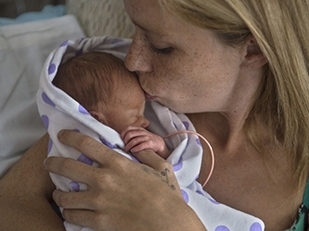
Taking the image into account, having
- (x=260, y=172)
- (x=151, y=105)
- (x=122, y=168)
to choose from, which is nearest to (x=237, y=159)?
(x=260, y=172)

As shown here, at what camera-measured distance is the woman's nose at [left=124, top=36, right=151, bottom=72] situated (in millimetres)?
1233

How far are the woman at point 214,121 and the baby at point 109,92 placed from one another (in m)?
0.04

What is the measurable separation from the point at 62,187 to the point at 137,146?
0.20 metres

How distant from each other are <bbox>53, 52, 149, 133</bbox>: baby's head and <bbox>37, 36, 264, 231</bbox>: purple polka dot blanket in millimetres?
41

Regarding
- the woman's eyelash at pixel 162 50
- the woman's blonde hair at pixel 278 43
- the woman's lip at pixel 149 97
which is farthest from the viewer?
the woman's lip at pixel 149 97

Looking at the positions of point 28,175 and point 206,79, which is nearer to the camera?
point 206,79

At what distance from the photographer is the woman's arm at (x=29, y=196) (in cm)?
134

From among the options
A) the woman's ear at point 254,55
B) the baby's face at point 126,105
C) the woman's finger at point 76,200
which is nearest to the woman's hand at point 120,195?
the woman's finger at point 76,200

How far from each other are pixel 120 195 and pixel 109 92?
25 centimetres

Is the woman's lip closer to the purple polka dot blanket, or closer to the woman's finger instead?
the purple polka dot blanket

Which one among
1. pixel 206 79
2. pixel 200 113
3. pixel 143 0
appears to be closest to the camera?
pixel 143 0

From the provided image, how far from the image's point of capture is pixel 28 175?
1.44m

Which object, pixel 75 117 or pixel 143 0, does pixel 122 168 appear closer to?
pixel 75 117

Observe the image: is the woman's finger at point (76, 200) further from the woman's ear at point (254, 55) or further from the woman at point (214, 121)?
the woman's ear at point (254, 55)
